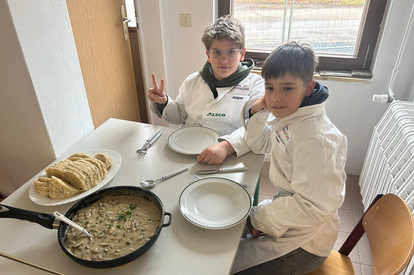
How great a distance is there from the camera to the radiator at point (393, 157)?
1.36 meters

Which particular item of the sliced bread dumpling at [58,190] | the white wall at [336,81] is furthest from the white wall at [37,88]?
the white wall at [336,81]

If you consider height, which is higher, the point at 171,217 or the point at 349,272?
the point at 171,217

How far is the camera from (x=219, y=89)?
150cm

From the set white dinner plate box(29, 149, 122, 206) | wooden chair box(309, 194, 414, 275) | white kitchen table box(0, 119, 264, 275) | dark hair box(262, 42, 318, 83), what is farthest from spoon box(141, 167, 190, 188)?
wooden chair box(309, 194, 414, 275)

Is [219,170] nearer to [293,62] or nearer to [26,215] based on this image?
[293,62]

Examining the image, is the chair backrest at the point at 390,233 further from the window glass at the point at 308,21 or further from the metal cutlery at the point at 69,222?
the window glass at the point at 308,21

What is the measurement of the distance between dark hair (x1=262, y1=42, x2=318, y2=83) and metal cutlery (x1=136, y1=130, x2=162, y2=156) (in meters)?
0.60

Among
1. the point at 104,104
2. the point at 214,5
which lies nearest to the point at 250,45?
the point at 214,5

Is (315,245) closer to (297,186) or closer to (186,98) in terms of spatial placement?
(297,186)

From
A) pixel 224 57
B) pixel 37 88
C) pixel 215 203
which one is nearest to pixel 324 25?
pixel 224 57

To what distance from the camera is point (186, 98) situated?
160 centimetres

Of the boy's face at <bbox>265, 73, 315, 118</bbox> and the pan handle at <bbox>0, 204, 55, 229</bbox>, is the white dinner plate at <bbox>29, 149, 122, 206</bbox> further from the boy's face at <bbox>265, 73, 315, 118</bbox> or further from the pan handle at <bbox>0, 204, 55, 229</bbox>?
the boy's face at <bbox>265, 73, 315, 118</bbox>

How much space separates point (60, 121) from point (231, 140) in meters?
0.75

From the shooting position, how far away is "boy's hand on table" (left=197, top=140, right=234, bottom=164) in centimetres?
116
